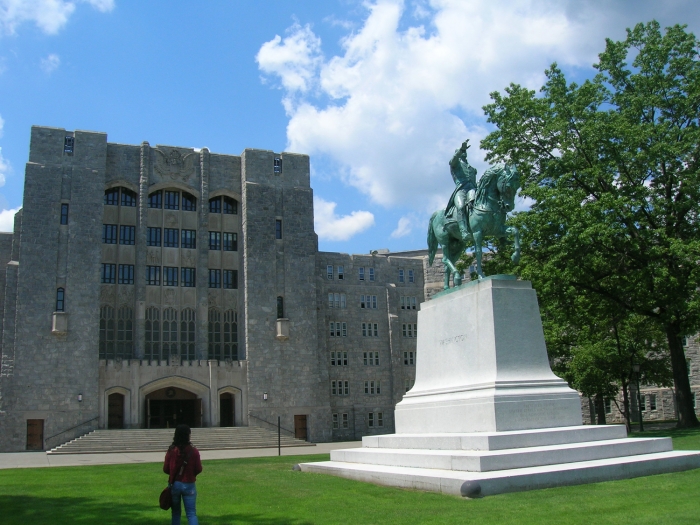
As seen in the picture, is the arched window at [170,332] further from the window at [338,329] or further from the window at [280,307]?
the window at [338,329]

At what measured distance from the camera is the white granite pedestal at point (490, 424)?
41.3 feet

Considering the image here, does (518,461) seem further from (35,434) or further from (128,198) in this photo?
(128,198)

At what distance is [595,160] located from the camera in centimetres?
2986

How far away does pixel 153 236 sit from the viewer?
173 ft

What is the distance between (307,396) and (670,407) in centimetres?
3169

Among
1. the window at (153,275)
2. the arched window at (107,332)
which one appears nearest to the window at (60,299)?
the arched window at (107,332)

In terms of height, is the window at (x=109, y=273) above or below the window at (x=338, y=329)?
above

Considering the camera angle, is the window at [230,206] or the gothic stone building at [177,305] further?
the window at [230,206]

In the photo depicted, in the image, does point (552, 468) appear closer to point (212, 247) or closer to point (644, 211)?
point (644, 211)

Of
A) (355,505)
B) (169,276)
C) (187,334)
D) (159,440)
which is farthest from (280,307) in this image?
(355,505)

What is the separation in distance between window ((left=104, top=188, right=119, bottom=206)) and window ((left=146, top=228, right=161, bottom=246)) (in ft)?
10.4

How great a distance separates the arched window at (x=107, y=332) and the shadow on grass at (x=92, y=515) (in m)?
37.9

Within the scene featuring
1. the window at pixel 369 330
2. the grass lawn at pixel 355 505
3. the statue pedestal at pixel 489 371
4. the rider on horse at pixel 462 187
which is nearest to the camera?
the grass lawn at pixel 355 505

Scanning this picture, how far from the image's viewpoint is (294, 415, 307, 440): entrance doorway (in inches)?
2067
